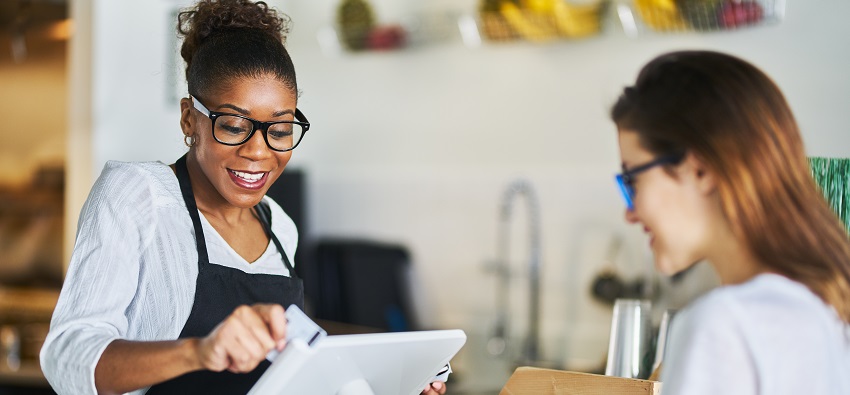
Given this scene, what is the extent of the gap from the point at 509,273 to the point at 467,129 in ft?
1.92

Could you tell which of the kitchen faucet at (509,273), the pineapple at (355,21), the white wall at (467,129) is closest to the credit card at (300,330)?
the white wall at (467,129)

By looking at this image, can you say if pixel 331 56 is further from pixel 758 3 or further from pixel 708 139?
pixel 708 139

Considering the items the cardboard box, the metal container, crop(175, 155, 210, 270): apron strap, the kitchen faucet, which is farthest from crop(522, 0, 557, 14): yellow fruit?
the cardboard box

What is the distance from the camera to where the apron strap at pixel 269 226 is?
1.60 m

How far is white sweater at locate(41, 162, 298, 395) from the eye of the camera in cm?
119

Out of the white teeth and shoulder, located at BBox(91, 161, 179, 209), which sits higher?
shoulder, located at BBox(91, 161, 179, 209)

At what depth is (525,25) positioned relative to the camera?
3297 mm

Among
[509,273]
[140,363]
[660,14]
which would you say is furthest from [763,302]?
[509,273]

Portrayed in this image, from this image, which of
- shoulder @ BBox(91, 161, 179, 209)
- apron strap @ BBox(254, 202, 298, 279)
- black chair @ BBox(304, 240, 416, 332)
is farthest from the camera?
black chair @ BBox(304, 240, 416, 332)

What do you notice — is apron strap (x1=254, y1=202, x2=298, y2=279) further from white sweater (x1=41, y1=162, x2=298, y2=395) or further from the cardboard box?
the cardboard box

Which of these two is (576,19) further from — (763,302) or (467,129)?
(763,302)

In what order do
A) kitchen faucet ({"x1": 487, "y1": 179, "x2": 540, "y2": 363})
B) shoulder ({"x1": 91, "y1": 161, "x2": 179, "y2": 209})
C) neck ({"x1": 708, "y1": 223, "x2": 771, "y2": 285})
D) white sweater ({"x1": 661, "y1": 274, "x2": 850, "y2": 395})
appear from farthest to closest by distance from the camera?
kitchen faucet ({"x1": 487, "y1": 179, "x2": 540, "y2": 363}) → shoulder ({"x1": 91, "y1": 161, "x2": 179, "y2": 209}) → neck ({"x1": 708, "y1": 223, "x2": 771, "y2": 285}) → white sweater ({"x1": 661, "y1": 274, "x2": 850, "y2": 395})

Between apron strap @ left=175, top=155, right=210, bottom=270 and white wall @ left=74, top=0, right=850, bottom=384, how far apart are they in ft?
6.60

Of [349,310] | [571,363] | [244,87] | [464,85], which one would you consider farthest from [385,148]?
[244,87]
